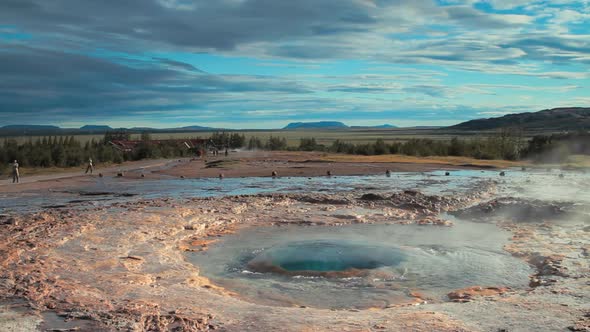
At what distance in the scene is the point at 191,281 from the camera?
312 inches

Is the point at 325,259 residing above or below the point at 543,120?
below

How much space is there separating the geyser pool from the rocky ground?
0.34 meters

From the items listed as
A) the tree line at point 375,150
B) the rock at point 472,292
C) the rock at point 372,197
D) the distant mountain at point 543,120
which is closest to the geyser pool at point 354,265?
the rock at point 472,292

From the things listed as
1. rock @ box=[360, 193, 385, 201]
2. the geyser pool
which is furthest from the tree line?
the geyser pool

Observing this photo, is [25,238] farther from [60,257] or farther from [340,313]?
[340,313]

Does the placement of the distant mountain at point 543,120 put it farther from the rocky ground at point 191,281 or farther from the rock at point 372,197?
the rocky ground at point 191,281

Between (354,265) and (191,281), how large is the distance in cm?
258

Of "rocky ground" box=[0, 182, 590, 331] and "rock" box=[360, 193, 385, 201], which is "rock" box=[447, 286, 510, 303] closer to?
"rocky ground" box=[0, 182, 590, 331]

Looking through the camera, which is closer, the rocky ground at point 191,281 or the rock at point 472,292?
the rocky ground at point 191,281

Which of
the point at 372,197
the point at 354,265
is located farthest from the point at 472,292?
the point at 372,197

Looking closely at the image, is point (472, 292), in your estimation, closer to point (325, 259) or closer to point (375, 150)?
point (325, 259)

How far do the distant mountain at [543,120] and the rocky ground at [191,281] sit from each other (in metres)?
117

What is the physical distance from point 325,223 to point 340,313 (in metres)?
6.73

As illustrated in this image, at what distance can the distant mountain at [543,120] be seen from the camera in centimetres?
12761
